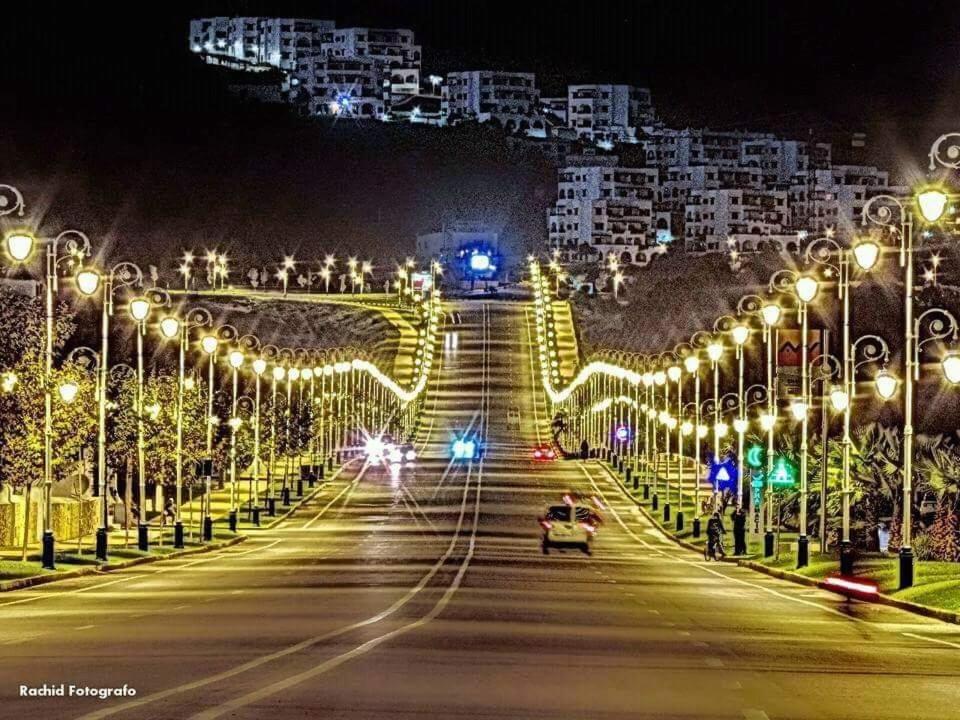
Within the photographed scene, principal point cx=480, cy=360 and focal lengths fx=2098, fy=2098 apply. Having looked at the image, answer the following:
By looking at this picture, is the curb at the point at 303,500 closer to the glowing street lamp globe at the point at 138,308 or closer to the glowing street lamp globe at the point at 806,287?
the glowing street lamp globe at the point at 138,308

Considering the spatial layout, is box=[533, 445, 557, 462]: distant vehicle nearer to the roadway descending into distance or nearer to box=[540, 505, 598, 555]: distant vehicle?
box=[540, 505, 598, 555]: distant vehicle

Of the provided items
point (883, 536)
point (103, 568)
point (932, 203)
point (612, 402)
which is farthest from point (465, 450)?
point (932, 203)

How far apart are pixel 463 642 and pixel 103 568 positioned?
91.4 feet

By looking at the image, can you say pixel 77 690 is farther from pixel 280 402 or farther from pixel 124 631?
pixel 280 402

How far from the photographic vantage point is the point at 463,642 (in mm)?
26141

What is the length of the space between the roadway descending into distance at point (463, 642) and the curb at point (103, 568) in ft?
3.10

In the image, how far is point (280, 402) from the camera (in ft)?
425

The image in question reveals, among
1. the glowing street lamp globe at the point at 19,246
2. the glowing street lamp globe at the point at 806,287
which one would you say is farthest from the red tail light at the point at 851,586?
the glowing street lamp globe at the point at 19,246

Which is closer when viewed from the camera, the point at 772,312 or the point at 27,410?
the point at 772,312

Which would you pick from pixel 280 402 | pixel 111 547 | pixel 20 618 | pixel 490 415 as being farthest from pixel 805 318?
pixel 490 415

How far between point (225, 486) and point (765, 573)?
6535 centimetres

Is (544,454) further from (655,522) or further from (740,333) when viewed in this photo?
(740,333)

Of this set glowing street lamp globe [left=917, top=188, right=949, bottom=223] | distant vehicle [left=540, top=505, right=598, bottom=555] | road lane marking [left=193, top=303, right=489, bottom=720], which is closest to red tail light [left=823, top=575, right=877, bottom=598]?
road lane marking [left=193, top=303, right=489, bottom=720]

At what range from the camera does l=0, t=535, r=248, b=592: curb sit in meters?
43.0
